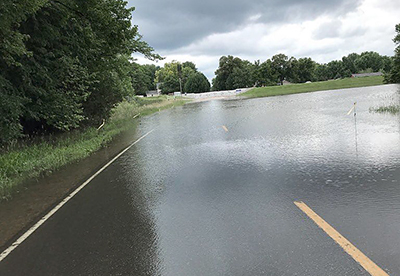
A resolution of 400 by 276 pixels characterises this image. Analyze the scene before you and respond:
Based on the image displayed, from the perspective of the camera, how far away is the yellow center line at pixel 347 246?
11.5ft

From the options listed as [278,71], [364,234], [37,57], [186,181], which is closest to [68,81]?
[37,57]

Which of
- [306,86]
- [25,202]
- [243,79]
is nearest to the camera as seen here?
[25,202]

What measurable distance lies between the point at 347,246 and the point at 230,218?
171 centimetres

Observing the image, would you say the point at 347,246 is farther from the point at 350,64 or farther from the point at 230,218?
the point at 350,64

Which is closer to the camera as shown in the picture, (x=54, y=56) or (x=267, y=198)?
(x=267, y=198)

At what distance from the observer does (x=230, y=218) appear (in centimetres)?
514

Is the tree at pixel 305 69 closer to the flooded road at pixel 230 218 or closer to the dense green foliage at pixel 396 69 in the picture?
the dense green foliage at pixel 396 69

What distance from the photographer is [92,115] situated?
795 inches

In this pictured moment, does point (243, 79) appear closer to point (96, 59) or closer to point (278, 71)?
point (278, 71)

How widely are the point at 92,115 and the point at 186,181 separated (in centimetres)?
1417

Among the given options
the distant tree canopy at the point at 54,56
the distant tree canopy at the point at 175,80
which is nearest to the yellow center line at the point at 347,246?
the distant tree canopy at the point at 54,56

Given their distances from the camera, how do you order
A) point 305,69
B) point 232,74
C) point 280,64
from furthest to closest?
point 305,69 → point 280,64 → point 232,74

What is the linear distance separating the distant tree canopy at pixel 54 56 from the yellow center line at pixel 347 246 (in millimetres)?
9779

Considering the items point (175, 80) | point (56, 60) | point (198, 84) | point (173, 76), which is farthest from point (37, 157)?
point (173, 76)
